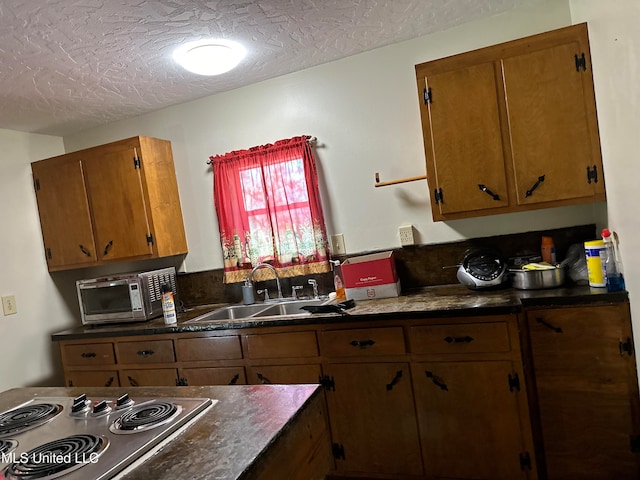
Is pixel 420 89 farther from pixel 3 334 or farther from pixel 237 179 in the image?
pixel 3 334

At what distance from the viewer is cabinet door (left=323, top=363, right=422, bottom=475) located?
2.12 meters

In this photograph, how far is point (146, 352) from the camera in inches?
102

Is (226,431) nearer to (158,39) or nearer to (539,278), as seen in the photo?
(539,278)

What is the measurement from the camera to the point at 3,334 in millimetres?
2891

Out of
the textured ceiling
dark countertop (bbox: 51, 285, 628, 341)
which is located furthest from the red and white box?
the textured ceiling

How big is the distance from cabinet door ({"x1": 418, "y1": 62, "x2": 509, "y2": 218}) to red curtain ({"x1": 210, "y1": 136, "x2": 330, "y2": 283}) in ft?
2.64

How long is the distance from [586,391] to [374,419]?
3.05 ft

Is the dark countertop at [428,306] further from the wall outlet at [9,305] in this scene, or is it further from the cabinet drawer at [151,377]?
the wall outlet at [9,305]

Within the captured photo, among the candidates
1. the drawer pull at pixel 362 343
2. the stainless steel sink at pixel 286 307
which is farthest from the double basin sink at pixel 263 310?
the drawer pull at pixel 362 343

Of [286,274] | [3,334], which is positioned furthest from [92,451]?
[3,334]

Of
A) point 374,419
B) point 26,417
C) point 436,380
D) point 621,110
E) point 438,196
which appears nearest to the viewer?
point 26,417

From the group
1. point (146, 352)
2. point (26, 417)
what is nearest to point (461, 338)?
point (26, 417)

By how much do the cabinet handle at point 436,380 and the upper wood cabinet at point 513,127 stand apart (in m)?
0.77

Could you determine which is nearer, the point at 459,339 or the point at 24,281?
the point at 459,339
